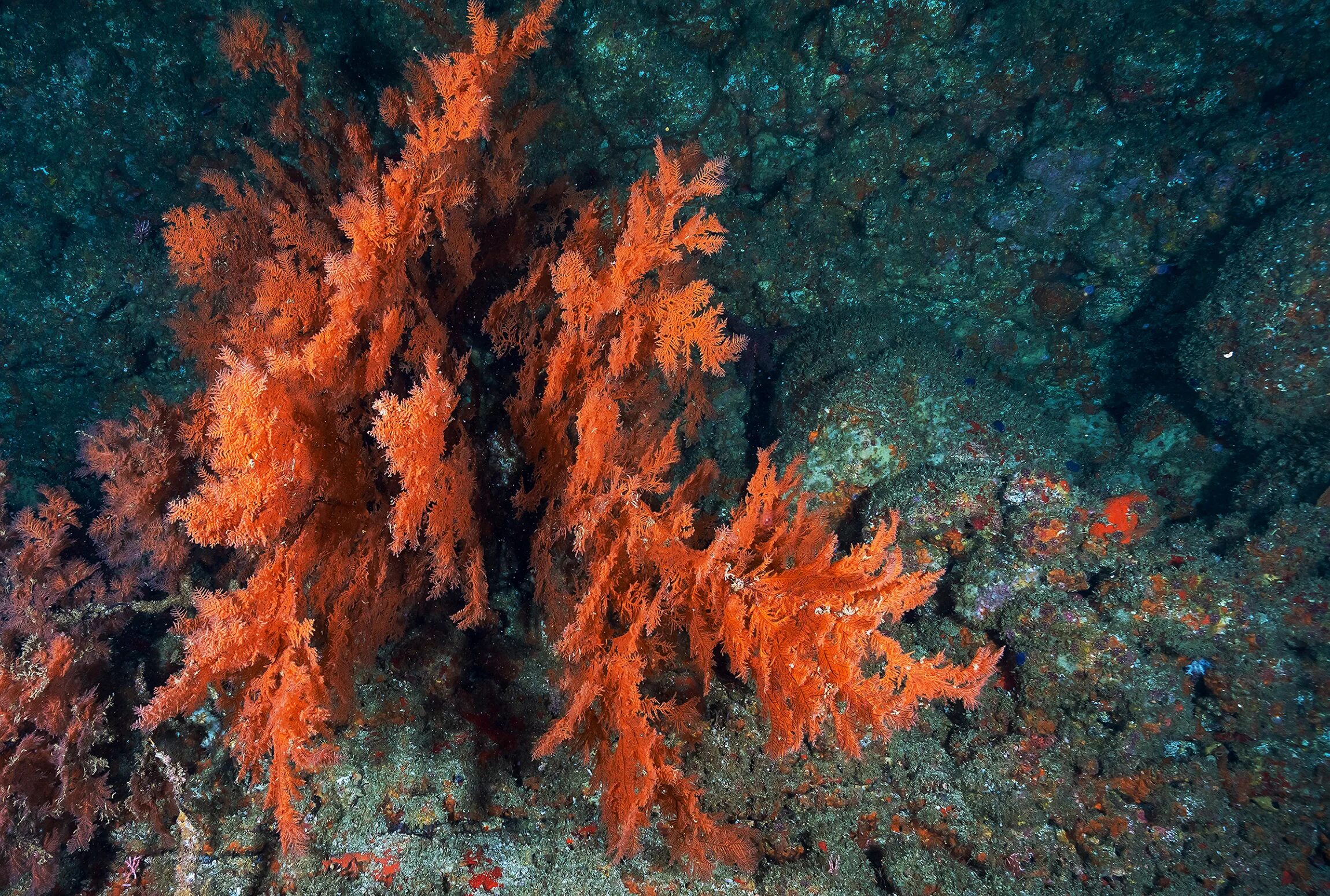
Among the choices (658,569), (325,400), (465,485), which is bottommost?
(658,569)

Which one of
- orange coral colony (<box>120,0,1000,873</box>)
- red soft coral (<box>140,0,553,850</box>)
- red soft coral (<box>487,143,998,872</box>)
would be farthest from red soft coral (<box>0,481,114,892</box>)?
red soft coral (<box>487,143,998,872</box>)

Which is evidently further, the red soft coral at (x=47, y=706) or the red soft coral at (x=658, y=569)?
the red soft coral at (x=47, y=706)

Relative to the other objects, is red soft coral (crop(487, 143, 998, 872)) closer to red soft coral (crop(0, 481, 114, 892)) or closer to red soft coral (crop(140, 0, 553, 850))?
red soft coral (crop(140, 0, 553, 850))

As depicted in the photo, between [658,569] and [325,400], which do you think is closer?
[325,400]

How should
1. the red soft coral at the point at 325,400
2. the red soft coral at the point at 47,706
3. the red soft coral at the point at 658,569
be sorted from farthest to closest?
the red soft coral at the point at 47,706, the red soft coral at the point at 658,569, the red soft coral at the point at 325,400

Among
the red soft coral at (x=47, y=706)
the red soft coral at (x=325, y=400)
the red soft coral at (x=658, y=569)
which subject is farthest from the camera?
the red soft coral at (x=47, y=706)

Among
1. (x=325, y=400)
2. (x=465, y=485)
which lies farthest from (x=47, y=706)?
(x=465, y=485)

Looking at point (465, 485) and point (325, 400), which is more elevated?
point (325, 400)

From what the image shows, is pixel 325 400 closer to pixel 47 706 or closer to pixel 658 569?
pixel 658 569

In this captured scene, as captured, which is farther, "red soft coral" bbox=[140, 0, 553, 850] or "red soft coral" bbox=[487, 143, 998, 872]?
"red soft coral" bbox=[487, 143, 998, 872]

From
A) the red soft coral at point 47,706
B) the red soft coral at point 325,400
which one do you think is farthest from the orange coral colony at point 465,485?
Answer: the red soft coral at point 47,706

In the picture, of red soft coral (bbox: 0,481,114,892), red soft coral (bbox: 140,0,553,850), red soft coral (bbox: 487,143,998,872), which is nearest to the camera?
red soft coral (bbox: 140,0,553,850)

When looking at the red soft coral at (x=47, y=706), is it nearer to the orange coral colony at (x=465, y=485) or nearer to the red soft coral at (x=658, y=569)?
the orange coral colony at (x=465, y=485)
